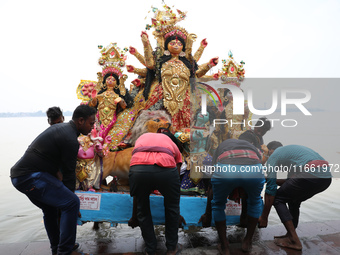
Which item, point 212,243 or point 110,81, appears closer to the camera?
point 212,243

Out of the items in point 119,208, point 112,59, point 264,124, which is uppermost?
point 112,59

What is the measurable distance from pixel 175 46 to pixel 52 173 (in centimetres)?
315

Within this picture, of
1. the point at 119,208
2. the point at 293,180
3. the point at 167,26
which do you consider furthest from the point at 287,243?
the point at 167,26

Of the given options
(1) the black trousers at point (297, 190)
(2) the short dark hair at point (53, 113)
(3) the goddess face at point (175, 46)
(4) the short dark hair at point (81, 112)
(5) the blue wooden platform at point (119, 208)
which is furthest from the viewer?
(3) the goddess face at point (175, 46)

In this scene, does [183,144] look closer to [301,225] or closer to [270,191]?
[270,191]

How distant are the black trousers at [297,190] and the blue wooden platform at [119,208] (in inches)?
24.9

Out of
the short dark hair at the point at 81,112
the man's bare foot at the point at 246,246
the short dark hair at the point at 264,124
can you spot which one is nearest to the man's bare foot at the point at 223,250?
the man's bare foot at the point at 246,246

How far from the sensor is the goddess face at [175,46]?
4.83 metres

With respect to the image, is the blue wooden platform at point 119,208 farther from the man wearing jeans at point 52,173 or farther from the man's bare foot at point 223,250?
the man wearing jeans at point 52,173

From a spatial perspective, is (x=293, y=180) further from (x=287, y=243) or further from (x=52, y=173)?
(x=52, y=173)

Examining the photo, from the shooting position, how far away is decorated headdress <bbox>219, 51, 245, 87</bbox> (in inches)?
219

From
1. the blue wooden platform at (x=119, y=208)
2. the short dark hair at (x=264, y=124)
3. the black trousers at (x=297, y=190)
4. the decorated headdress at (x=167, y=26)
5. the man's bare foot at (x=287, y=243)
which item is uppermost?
the decorated headdress at (x=167, y=26)

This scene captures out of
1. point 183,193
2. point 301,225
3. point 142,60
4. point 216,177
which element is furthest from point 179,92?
point 301,225

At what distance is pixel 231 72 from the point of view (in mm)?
5602
